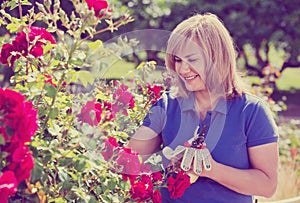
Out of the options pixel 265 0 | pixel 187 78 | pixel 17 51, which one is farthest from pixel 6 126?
pixel 265 0

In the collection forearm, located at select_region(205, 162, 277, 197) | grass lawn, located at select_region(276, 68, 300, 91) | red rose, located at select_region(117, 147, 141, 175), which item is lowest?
grass lawn, located at select_region(276, 68, 300, 91)

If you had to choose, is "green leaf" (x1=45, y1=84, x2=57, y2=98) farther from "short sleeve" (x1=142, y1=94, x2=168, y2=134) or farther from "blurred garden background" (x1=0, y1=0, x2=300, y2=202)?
"short sleeve" (x1=142, y1=94, x2=168, y2=134)

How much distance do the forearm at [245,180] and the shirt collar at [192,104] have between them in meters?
0.23

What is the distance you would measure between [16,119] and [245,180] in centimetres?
99

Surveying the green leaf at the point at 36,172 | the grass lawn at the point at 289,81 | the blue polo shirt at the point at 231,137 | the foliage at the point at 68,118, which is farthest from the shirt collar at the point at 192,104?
the grass lawn at the point at 289,81

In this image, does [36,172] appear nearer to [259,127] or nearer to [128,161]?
[128,161]

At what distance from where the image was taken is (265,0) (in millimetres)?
9141

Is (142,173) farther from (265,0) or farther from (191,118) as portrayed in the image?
(265,0)

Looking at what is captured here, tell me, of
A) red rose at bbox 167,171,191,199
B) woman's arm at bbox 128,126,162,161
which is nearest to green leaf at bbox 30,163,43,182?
red rose at bbox 167,171,191,199

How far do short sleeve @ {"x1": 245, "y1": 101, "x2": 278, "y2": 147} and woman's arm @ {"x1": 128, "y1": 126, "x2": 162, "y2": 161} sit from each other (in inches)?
13.4

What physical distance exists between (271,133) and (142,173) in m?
0.56

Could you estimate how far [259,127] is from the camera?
214 cm

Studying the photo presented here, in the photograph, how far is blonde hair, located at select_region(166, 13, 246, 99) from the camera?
215 centimetres

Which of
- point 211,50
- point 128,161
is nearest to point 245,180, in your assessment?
point 211,50
